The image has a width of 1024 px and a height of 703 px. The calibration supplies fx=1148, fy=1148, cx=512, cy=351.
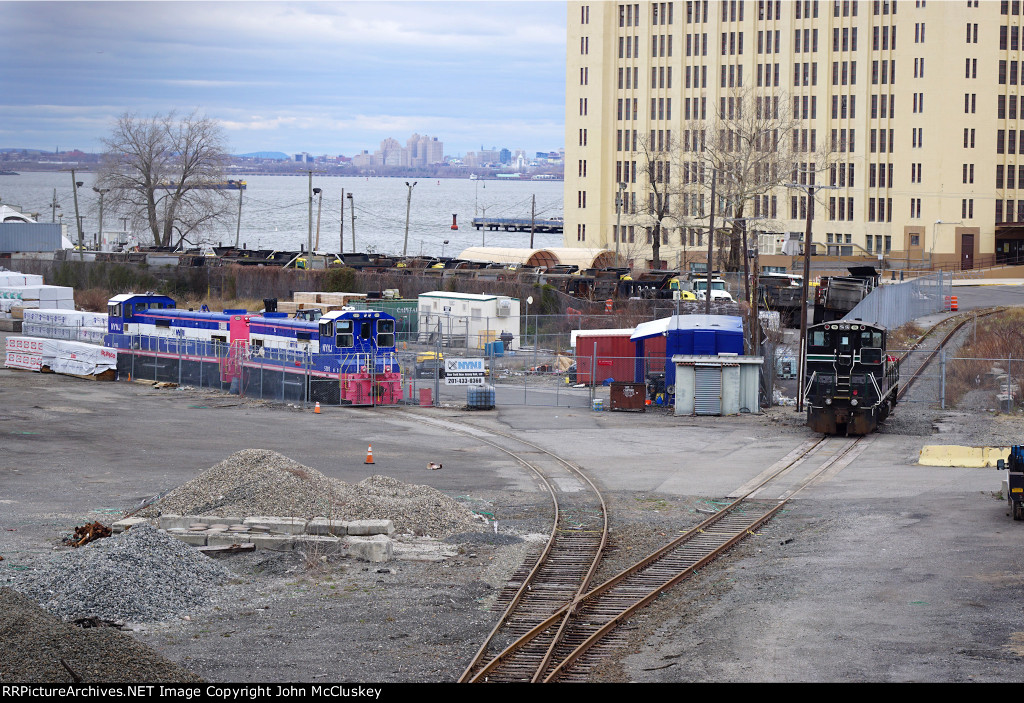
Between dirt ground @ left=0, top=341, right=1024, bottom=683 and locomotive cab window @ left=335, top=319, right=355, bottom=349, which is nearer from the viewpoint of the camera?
dirt ground @ left=0, top=341, right=1024, bottom=683

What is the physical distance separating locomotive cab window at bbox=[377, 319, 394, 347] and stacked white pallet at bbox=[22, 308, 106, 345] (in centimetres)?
2225

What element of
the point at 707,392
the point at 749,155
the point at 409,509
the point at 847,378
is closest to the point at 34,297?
the point at 707,392

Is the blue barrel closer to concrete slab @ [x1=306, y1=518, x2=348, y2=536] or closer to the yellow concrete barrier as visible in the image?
the yellow concrete barrier

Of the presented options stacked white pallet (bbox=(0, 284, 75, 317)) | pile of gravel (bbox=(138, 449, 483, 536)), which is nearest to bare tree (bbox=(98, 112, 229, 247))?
stacked white pallet (bbox=(0, 284, 75, 317))

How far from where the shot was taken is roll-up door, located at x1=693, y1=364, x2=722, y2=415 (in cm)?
4472

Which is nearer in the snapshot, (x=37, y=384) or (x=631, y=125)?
(x=37, y=384)

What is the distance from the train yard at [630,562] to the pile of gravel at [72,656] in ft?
4.67

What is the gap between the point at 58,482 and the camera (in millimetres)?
31094

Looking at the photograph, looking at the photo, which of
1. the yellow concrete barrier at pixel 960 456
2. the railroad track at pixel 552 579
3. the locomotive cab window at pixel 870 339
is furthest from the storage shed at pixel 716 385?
the railroad track at pixel 552 579

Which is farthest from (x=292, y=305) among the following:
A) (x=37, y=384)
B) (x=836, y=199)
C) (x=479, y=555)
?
(x=836, y=199)

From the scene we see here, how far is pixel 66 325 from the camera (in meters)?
67.4

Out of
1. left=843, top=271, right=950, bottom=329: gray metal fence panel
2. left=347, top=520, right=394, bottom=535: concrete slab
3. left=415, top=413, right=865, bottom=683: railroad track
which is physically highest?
left=843, top=271, right=950, bottom=329: gray metal fence panel

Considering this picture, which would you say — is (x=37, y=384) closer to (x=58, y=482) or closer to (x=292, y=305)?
(x=292, y=305)
